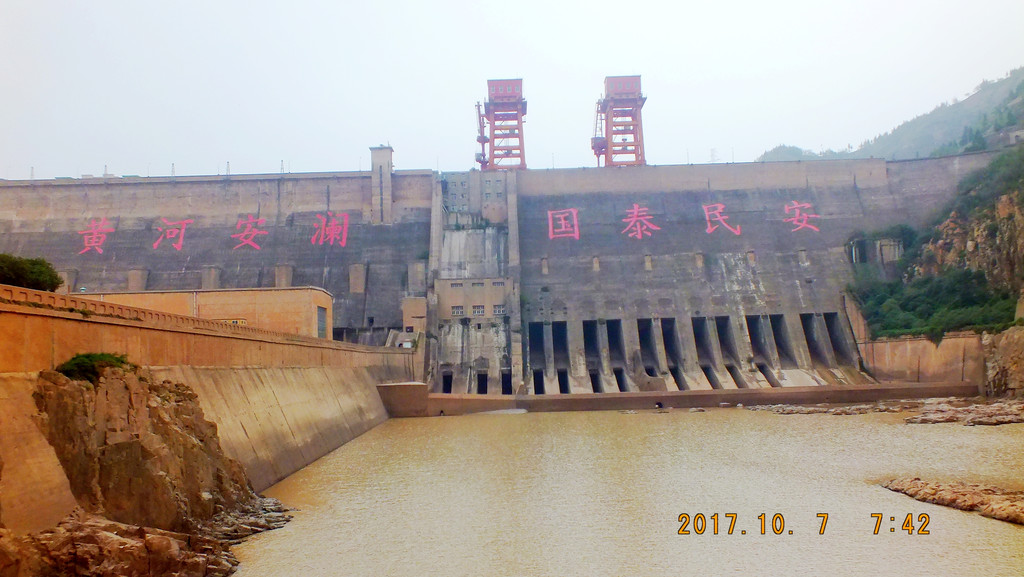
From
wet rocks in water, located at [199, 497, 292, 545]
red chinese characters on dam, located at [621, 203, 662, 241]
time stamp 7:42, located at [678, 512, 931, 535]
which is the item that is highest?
red chinese characters on dam, located at [621, 203, 662, 241]

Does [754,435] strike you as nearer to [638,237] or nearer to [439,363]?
[439,363]

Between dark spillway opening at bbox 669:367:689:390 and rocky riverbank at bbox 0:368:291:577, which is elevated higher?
rocky riverbank at bbox 0:368:291:577

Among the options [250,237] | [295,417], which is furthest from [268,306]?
[250,237]

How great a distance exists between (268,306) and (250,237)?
13680 millimetres

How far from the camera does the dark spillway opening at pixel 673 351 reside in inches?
1203

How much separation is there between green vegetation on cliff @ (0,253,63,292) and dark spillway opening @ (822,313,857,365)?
2715 cm

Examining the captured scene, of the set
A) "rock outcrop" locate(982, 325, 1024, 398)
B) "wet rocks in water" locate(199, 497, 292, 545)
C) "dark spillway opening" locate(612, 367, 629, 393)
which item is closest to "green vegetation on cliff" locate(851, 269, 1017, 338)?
"rock outcrop" locate(982, 325, 1024, 398)

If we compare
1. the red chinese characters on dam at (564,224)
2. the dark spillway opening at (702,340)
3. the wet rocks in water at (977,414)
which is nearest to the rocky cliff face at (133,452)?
the wet rocks in water at (977,414)

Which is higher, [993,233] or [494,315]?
[993,233]

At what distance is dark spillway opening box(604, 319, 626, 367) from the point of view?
31830 mm

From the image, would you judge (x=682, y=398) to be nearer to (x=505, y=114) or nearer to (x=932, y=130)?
(x=505, y=114)

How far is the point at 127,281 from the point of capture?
1357 inches

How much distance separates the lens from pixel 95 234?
36438 millimetres

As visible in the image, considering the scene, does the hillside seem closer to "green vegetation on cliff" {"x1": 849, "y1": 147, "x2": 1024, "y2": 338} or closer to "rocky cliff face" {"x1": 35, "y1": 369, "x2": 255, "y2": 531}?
"green vegetation on cliff" {"x1": 849, "y1": 147, "x2": 1024, "y2": 338}
